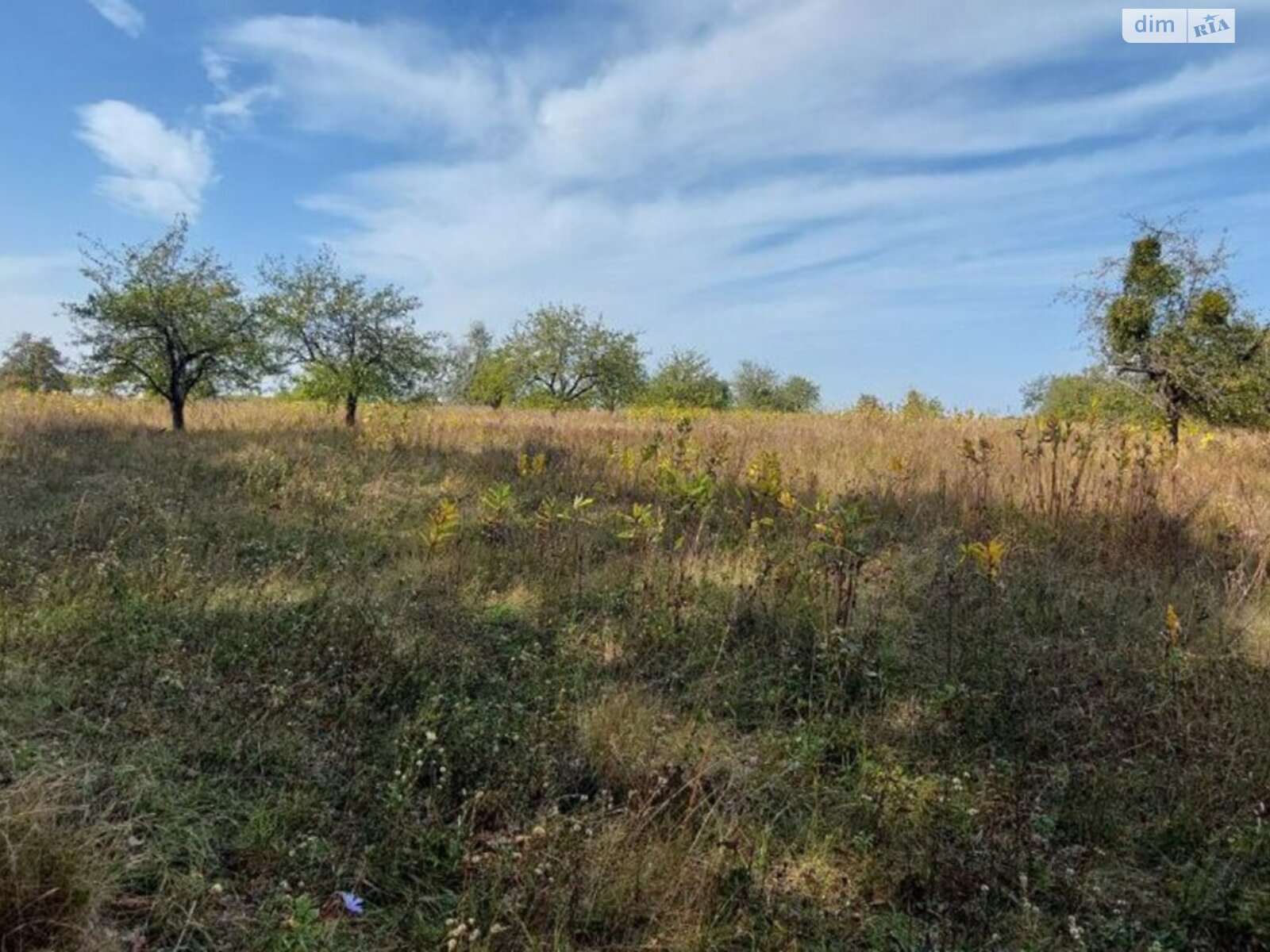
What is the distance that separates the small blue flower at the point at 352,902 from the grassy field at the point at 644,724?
0.04 metres

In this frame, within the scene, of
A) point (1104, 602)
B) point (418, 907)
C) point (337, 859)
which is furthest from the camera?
point (1104, 602)

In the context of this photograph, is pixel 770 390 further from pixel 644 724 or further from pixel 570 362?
pixel 644 724

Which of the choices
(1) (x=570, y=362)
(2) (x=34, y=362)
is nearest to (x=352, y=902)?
(1) (x=570, y=362)

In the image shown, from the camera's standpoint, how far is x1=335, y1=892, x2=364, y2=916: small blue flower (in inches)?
75.3

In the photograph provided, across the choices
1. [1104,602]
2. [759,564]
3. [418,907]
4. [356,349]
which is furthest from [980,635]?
[356,349]

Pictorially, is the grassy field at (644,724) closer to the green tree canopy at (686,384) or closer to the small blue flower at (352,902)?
the small blue flower at (352,902)

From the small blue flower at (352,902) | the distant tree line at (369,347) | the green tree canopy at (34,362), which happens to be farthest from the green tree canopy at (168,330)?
the green tree canopy at (34,362)

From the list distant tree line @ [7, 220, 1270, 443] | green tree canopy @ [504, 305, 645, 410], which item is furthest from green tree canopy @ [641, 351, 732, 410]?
distant tree line @ [7, 220, 1270, 443]

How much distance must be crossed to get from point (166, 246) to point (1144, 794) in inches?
506

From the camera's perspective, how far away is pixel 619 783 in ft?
8.97

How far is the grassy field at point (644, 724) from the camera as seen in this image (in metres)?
2.08

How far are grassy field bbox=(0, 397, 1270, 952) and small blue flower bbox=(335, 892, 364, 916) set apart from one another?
0.12ft

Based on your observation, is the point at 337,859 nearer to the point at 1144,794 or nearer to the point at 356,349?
the point at 1144,794

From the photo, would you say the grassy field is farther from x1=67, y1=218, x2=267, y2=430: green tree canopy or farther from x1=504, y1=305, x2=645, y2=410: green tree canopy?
x1=504, y1=305, x2=645, y2=410: green tree canopy
